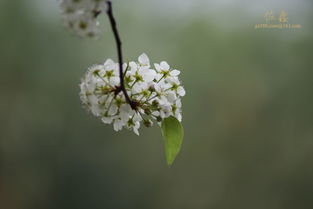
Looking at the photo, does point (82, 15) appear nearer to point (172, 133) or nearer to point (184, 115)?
point (172, 133)

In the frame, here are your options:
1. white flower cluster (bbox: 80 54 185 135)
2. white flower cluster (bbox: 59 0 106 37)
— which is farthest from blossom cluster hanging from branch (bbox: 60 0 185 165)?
white flower cluster (bbox: 59 0 106 37)

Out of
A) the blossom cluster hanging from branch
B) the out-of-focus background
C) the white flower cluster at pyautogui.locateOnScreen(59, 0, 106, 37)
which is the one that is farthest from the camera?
the out-of-focus background

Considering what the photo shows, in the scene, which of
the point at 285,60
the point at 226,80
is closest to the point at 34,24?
the point at 226,80

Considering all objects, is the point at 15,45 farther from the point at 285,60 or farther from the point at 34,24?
the point at 285,60

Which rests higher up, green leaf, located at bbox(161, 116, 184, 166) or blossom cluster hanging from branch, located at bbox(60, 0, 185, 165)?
blossom cluster hanging from branch, located at bbox(60, 0, 185, 165)

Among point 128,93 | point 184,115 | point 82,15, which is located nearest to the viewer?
point 82,15

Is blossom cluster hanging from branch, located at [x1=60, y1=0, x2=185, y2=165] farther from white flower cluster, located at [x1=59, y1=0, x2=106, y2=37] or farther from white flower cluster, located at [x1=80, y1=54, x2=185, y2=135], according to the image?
white flower cluster, located at [x1=59, y1=0, x2=106, y2=37]

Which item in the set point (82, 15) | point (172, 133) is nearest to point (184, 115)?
point (172, 133)

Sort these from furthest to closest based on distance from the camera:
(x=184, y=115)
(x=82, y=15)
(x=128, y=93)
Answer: (x=184, y=115) < (x=128, y=93) < (x=82, y=15)
